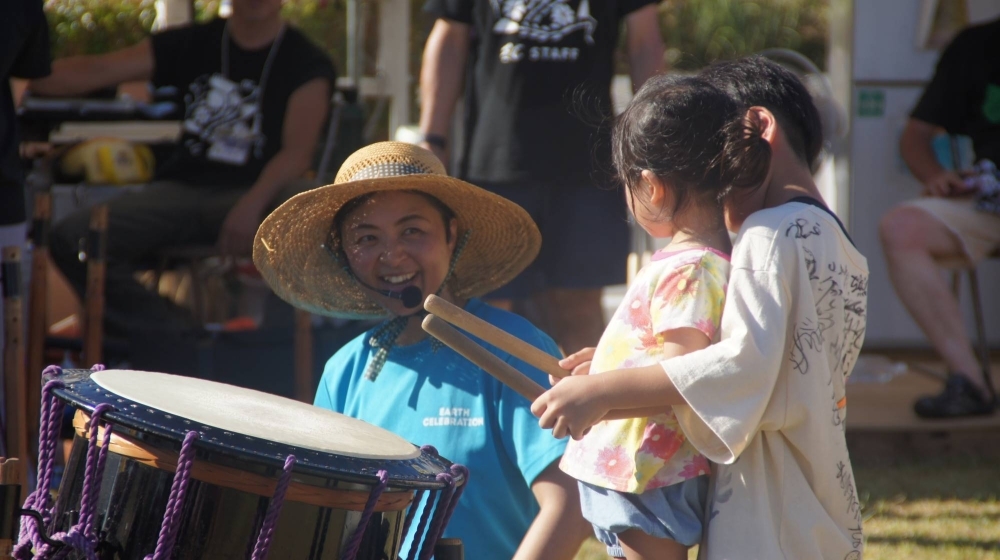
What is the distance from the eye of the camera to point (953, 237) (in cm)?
398

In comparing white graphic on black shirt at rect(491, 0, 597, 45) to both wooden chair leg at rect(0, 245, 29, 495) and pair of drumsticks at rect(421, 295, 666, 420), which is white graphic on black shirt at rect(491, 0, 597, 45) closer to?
wooden chair leg at rect(0, 245, 29, 495)

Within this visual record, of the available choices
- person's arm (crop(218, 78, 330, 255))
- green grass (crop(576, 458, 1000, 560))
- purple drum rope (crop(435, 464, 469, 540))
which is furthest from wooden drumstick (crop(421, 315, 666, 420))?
person's arm (crop(218, 78, 330, 255))

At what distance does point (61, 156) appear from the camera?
437cm

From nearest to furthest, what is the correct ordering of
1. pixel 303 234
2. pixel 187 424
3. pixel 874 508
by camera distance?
pixel 187 424 < pixel 303 234 < pixel 874 508

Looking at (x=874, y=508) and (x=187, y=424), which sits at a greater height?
(x=187, y=424)

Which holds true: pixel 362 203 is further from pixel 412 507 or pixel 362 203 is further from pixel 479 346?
pixel 412 507

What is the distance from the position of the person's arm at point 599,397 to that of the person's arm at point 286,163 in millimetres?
2687

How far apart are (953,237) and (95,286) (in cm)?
298

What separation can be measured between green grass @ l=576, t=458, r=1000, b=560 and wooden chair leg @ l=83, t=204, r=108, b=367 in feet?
5.43

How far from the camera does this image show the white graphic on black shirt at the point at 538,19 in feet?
10.8

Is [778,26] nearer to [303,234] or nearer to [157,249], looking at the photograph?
[157,249]

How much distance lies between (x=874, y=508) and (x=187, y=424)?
2544 mm

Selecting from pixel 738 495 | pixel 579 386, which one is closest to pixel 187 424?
pixel 579 386

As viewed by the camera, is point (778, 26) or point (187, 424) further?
point (778, 26)
